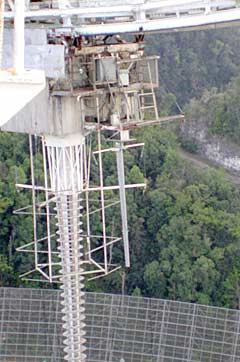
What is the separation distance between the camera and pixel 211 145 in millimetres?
28703

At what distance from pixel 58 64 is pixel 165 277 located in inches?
490

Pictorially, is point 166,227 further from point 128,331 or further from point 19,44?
point 19,44

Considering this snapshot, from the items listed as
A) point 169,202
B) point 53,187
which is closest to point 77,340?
point 53,187

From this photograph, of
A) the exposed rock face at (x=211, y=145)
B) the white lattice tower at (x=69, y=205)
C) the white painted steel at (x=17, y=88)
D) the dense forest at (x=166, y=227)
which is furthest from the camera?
the exposed rock face at (x=211, y=145)

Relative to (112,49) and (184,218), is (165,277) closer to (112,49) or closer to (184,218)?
(184,218)

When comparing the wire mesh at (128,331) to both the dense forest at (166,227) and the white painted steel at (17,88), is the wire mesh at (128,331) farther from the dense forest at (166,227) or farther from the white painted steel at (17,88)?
the white painted steel at (17,88)

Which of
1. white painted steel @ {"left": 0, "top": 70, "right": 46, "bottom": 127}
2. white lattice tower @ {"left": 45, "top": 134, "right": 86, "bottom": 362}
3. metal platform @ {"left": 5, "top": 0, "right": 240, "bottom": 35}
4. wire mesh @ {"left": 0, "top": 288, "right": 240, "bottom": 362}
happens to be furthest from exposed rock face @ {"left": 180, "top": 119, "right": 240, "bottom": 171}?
white painted steel @ {"left": 0, "top": 70, "right": 46, "bottom": 127}

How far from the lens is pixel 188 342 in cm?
1435

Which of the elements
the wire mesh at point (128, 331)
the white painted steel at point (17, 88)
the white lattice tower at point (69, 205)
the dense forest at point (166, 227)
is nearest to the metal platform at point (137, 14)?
the white lattice tower at point (69, 205)

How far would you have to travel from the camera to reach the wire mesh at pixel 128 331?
1422 cm

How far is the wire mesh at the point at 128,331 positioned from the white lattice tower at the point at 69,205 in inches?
158

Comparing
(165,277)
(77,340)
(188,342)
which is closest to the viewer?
(77,340)

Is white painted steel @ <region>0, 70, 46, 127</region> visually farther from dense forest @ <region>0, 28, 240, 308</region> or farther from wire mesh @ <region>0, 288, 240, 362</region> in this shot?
dense forest @ <region>0, 28, 240, 308</region>

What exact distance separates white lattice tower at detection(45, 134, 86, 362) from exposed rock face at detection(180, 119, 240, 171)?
18327 millimetres
